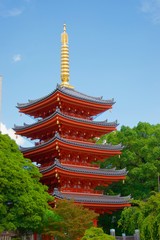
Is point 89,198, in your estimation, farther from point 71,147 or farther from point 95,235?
point 95,235

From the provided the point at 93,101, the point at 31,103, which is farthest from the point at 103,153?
the point at 31,103

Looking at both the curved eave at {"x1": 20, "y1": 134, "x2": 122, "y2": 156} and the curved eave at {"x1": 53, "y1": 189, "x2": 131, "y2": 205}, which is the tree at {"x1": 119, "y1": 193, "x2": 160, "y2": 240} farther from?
the curved eave at {"x1": 20, "y1": 134, "x2": 122, "y2": 156}

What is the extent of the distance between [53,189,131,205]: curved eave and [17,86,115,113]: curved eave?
8069 mm

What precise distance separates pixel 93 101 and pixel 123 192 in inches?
442

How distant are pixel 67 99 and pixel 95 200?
8784 millimetres

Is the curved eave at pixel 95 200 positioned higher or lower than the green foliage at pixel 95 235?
higher

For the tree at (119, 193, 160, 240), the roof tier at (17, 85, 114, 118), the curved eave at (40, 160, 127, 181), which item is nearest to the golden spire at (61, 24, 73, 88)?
the roof tier at (17, 85, 114, 118)

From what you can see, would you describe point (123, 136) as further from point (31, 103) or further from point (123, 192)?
point (31, 103)

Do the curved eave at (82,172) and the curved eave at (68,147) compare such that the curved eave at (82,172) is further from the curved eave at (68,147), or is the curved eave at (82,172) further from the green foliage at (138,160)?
the green foliage at (138,160)

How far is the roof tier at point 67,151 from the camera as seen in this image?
37.2 metres

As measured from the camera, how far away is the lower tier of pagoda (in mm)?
35625

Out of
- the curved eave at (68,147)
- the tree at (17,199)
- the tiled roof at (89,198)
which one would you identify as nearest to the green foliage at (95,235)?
the tree at (17,199)

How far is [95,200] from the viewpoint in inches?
1458

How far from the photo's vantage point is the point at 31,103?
4144 cm
